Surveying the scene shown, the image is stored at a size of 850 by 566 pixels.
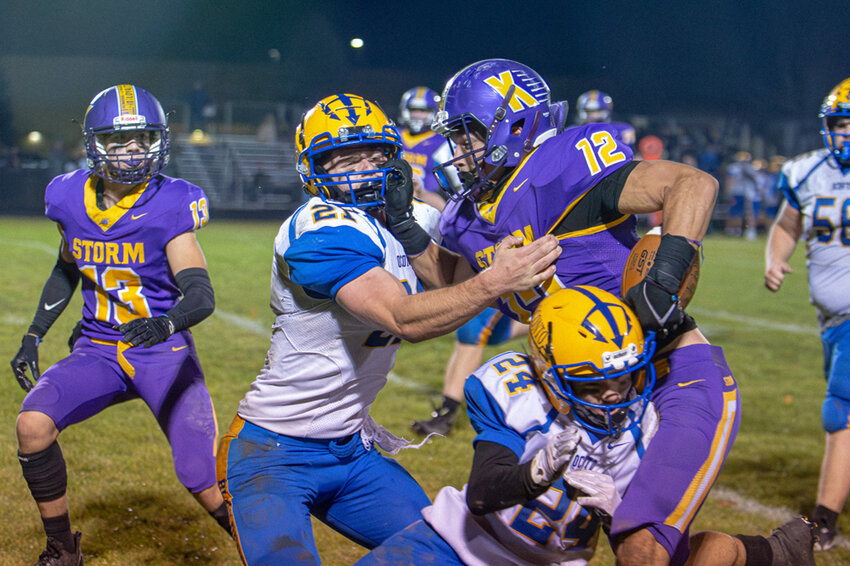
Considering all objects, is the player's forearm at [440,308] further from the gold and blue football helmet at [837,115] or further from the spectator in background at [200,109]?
the spectator in background at [200,109]

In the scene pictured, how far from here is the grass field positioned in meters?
3.41

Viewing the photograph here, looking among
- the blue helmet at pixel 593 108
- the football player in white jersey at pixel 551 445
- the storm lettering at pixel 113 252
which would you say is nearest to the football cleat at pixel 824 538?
the football player in white jersey at pixel 551 445

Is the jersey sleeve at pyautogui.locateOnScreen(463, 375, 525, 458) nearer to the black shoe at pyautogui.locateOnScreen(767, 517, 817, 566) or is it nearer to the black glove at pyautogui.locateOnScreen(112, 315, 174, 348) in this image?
the black shoe at pyautogui.locateOnScreen(767, 517, 817, 566)

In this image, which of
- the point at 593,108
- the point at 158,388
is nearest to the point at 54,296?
the point at 158,388

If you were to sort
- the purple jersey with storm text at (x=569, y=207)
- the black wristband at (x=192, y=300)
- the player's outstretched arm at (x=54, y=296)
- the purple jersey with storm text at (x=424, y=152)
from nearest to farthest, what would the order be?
the purple jersey with storm text at (x=569, y=207) < the black wristband at (x=192, y=300) < the player's outstretched arm at (x=54, y=296) < the purple jersey with storm text at (x=424, y=152)

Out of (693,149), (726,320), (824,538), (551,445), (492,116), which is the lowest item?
(726,320)

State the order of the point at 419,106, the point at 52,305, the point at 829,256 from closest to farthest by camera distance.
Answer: the point at 52,305 → the point at 829,256 → the point at 419,106

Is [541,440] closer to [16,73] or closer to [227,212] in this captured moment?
[227,212]

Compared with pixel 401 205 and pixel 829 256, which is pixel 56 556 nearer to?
pixel 401 205

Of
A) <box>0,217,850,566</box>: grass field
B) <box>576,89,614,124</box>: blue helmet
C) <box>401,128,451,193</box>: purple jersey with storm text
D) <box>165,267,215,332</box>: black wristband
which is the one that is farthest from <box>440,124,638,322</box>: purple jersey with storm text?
<box>576,89,614,124</box>: blue helmet

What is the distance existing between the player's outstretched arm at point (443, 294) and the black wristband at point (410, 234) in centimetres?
40

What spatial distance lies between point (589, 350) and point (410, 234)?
0.83m

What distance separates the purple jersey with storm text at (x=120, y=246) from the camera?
3230mm

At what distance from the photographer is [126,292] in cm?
325
